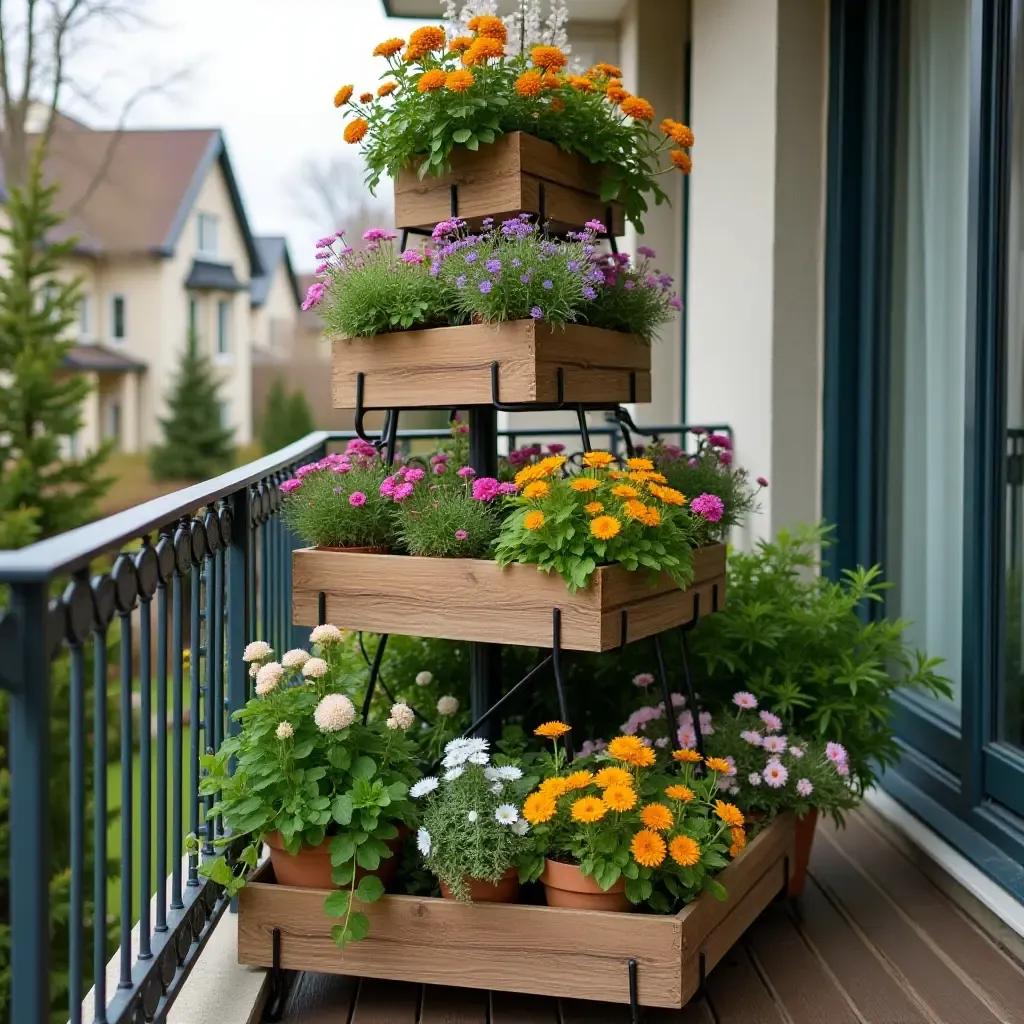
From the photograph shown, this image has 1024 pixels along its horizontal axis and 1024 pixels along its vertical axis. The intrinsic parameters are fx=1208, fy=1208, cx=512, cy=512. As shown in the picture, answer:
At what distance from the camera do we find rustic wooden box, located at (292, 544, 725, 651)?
2.01 metres

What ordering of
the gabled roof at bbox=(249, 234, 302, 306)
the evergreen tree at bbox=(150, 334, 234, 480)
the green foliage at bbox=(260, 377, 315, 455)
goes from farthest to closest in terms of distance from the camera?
the gabled roof at bbox=(249, 234, 302, 306) < the evergreen tree at bbox=(150, 334, 234, 480) < the green foliage at bbox=(260, 377, 315, 455)

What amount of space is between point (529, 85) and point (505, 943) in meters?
1.48

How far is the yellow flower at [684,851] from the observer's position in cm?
188

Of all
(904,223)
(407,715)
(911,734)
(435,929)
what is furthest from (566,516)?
(904,223)

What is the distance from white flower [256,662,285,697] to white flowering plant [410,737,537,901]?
293 mm

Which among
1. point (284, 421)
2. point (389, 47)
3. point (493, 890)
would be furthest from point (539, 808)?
point (284, 421)

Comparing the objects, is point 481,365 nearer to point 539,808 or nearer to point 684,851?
point 539,808

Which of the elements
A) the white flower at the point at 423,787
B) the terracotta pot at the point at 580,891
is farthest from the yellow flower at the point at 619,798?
the white flower at the point at 423,787

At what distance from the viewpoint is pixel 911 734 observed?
121 inches

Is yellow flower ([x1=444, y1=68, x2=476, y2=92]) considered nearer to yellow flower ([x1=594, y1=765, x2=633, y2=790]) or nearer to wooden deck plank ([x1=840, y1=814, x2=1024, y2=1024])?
yellow flower ([x1=594, y1=765, x2=633, y2=790])

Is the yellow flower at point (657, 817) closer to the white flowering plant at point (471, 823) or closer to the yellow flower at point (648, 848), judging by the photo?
the yellow flower at point (648, 848)

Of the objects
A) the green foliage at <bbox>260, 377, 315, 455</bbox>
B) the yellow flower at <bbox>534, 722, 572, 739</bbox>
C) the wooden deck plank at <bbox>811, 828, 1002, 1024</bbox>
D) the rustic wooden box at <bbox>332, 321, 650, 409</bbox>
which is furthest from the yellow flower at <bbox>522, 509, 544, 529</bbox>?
the green foliage at <bbox>260, 377, 315, 455</bbox>

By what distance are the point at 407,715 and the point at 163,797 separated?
46 cm

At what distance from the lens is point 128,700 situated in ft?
4.97
